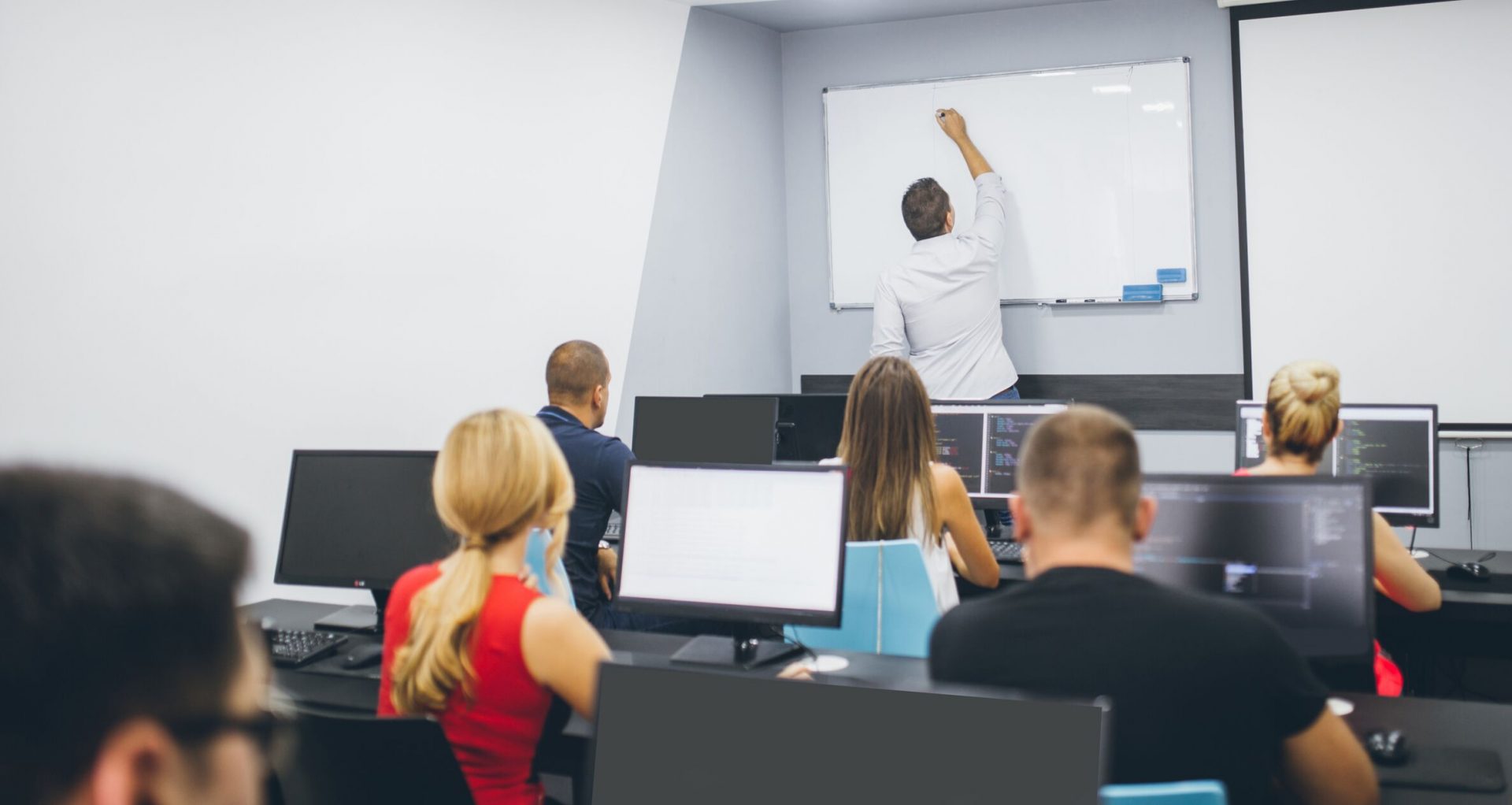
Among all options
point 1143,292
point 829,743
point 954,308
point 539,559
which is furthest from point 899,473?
point 1143,292

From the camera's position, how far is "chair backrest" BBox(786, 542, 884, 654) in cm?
254

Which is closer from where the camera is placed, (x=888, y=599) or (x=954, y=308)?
(x=888, y=599)

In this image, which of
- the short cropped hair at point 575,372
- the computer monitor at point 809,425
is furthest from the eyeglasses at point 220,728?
the computer monitor at point 809,425

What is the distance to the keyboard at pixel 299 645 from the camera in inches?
107

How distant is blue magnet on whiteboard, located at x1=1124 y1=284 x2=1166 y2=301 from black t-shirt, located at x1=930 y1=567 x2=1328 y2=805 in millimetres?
4031

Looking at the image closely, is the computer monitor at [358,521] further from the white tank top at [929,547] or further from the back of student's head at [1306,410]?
the back of student's head at [1306,410]

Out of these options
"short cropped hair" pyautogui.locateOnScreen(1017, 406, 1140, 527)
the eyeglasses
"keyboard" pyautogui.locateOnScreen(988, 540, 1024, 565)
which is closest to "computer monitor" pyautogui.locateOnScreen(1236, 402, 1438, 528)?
"keyboard" pyautogui.locateOnScreen(988, 540, 1024, 565)

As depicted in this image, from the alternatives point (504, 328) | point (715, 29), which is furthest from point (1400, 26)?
point (504, 328)

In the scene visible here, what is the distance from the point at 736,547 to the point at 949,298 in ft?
10.0

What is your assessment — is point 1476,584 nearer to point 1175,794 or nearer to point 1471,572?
point 1471,572

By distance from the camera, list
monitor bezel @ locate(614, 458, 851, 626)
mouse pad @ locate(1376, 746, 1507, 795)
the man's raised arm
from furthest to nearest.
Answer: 1. the man's raised arm
2. monitor bezel @ locate(614, 458, 851, 626)
3. mouse pad @ locate(1376, 746, 1507, 795)

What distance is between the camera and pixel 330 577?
9.59 ft

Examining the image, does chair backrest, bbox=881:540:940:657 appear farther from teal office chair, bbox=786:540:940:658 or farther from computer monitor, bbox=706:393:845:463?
computer monitor, bbox=706:393:845:463

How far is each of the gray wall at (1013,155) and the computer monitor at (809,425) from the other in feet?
6.12
